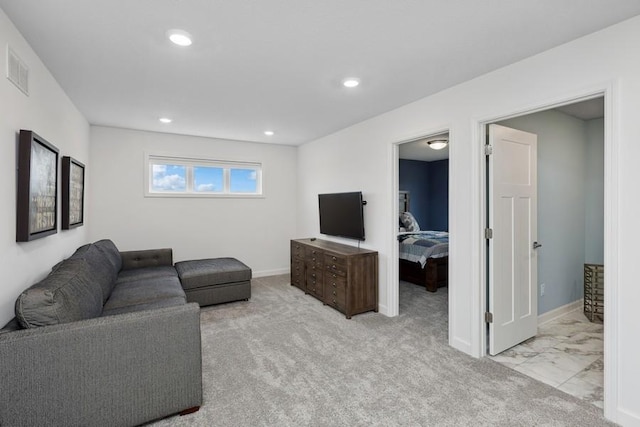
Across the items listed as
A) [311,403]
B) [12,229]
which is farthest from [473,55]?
[12,229]

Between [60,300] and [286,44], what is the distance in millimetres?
2061

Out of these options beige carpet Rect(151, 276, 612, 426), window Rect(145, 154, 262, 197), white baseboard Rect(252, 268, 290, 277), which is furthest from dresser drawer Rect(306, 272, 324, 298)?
window Rect(145, 154, 262, 197)

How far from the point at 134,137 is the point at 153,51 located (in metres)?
2.87

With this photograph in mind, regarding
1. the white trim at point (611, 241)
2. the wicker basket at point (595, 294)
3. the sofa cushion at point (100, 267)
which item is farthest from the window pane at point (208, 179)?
the wicker basket at point (595, 294)

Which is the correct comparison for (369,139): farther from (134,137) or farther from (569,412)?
(134,137)

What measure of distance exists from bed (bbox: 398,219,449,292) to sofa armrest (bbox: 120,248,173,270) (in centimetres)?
343

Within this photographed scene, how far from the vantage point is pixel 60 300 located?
1.75 m

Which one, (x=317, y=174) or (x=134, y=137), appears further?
(x=317, y=174)

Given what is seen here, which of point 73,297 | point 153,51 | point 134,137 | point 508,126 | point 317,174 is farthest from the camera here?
point 317,174

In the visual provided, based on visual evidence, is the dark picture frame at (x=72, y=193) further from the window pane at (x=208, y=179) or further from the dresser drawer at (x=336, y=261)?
the dresser drawer at (x=336, y=261)

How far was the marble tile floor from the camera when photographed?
2287mm

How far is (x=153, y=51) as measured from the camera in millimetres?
2250

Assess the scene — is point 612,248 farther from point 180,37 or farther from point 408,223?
point 408,223

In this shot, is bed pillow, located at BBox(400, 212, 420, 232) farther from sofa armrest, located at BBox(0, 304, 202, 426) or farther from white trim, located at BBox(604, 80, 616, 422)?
sofa armrest, located at BBox(0, 304, 202, 426)
